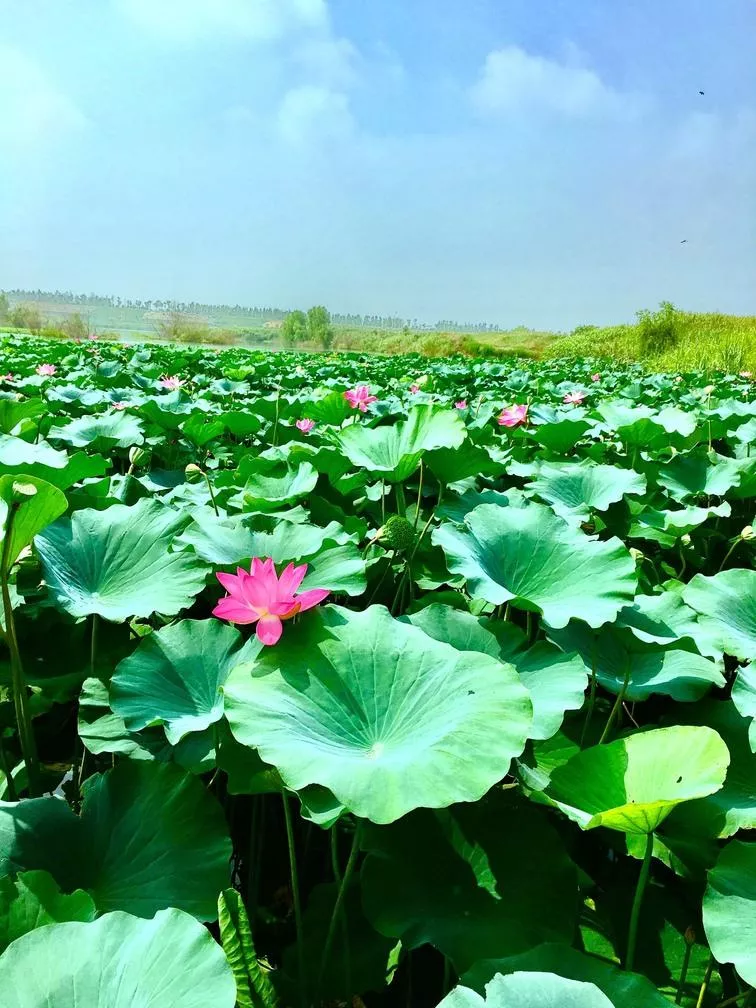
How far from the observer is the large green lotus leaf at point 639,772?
63 cm

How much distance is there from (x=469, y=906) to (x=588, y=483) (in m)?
1.25

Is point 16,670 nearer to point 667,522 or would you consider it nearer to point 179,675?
point 179,675

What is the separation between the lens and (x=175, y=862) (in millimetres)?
692

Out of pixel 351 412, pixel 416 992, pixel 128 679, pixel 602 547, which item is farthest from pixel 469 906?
pixel 351 412

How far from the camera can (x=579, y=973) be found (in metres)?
0.54

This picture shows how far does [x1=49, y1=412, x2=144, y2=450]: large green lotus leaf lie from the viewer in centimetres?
217

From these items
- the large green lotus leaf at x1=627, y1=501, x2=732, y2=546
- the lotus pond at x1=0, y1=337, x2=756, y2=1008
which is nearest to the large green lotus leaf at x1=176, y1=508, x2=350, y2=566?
the lotus pond at x1=0, y1=337, x2=756, y2=1008

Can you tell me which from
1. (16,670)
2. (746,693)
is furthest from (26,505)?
(746,693)

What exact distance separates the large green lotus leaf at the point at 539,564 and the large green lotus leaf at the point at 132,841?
504 millimetres

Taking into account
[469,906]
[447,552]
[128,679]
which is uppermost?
[447,552]

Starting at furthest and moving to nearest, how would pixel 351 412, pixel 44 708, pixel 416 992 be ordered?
pixel 351 412, pixel 44 708, pixel 416 992

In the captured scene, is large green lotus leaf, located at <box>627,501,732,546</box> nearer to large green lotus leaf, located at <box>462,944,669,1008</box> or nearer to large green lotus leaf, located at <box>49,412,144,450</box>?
large green lotus leaf, located at <box>462,944,669,1008</box>

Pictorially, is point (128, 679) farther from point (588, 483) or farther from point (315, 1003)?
point (588, 483)

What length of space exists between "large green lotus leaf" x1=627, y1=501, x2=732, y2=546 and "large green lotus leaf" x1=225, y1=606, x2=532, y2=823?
106 centimetres
